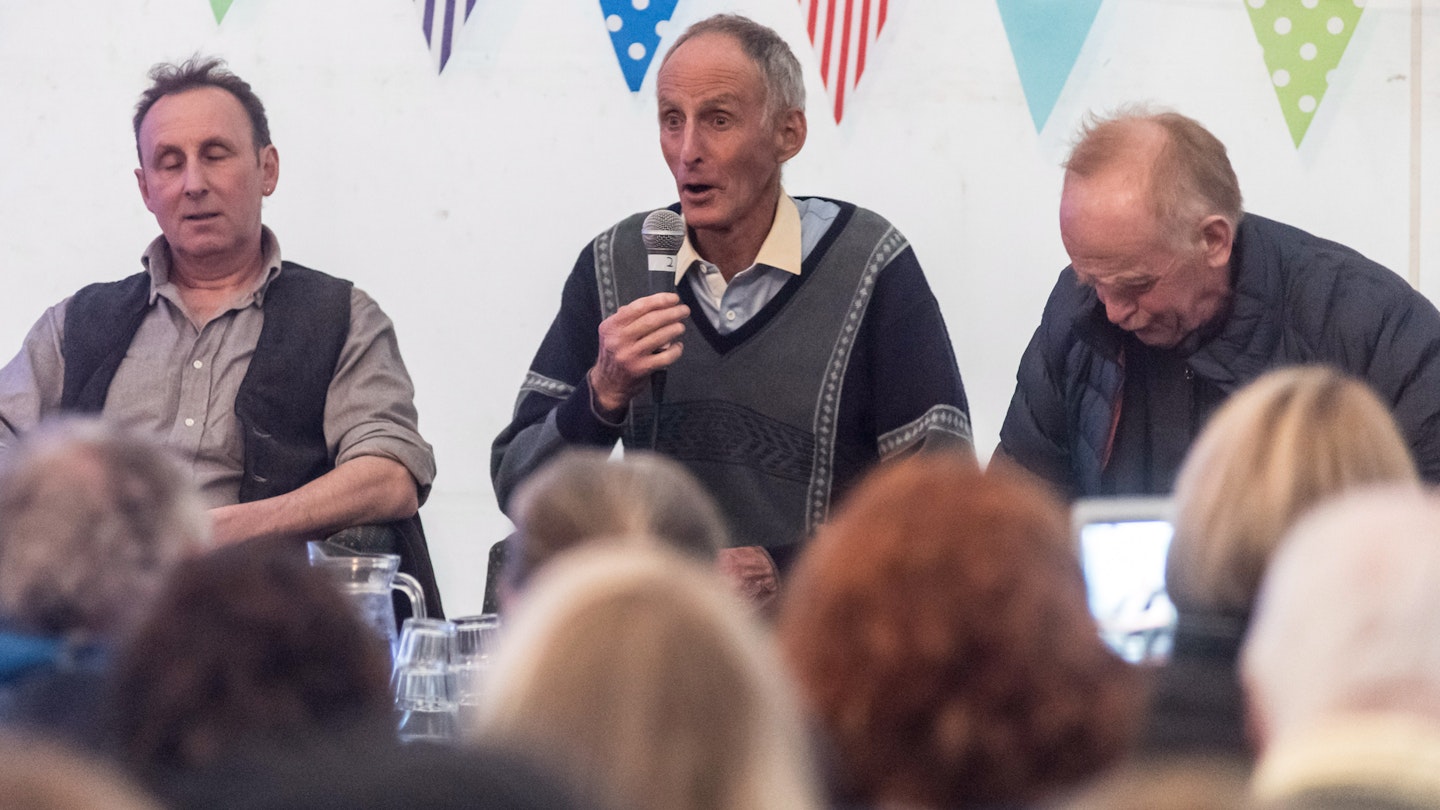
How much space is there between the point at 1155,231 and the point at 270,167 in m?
1.82

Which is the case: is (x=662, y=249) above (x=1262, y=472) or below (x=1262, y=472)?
above

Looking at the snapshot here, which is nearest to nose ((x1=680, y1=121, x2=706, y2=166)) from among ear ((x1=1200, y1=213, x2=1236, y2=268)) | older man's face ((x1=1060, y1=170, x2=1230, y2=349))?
older man's face ((x1=1060, y1=170, x2=1230, y2=349))

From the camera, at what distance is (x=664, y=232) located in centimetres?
296

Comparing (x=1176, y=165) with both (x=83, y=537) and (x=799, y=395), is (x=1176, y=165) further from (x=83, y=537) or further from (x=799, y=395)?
(x=83, y=537)

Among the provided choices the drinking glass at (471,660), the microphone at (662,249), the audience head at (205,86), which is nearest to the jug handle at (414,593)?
the drinking glass at (471,660)

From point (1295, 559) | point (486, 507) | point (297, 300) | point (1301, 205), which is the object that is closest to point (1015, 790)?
point (1295, 559)

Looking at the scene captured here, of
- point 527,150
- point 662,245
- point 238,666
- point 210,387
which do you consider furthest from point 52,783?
point 527,150

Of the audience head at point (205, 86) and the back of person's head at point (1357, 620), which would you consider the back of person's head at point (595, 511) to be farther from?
the audience head at point (205, 86)

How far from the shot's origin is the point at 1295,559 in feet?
4.36

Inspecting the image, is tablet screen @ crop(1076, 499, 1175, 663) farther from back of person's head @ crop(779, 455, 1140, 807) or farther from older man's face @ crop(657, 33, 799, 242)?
back of person's head @ crop(779, 455, 1140, 807)

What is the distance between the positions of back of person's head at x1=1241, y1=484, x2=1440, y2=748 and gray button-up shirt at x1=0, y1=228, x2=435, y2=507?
7.13ft

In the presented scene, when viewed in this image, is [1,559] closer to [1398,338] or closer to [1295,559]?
[1295,559]

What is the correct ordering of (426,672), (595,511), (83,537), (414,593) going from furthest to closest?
1. (414,593)
2. (426,672)
3. (595,511)
4. (83,537)

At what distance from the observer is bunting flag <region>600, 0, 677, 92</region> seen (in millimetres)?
3980
